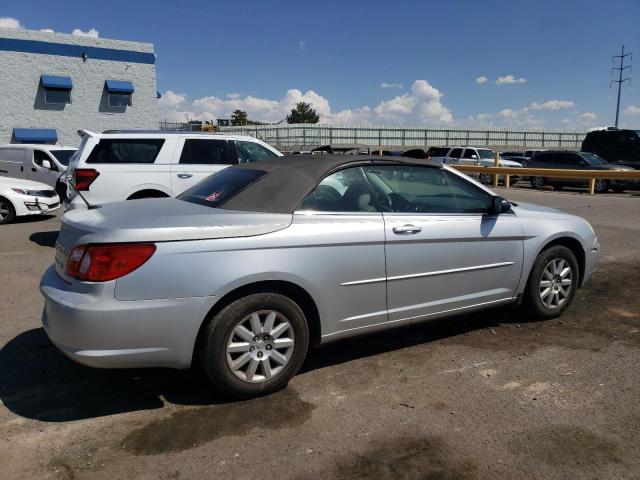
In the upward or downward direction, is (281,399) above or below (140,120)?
below

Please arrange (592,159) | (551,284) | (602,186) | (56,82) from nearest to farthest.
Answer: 1. (551,284)
2. (602,186)
3. (592,159)
4. (56,82)

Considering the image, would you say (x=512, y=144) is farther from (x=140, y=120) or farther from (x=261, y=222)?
(x=261, y=222)

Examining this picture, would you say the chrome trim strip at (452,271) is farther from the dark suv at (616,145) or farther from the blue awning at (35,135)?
the blue awning at (35,135)

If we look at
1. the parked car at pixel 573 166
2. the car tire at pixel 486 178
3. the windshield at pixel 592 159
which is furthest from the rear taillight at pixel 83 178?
the car tire at pixel 486 178

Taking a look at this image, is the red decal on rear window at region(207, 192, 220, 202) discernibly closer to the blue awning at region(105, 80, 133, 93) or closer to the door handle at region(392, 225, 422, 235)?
the door handle at region(392, 225, 422, 235)

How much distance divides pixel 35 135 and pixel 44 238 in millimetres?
20813

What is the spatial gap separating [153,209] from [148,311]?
0.93 meters

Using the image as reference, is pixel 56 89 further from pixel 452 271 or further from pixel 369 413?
pixel 369 413

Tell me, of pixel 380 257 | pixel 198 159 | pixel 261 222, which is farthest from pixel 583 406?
pixel 198 159

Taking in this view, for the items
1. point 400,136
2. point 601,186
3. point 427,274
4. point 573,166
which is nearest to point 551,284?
point 427,274

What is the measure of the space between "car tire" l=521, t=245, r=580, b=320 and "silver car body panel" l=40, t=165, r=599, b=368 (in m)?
0.19

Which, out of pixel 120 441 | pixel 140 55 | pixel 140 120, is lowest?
pixel 120 441

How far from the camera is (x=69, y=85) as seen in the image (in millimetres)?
27344

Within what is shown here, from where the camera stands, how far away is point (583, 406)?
3.37 m
